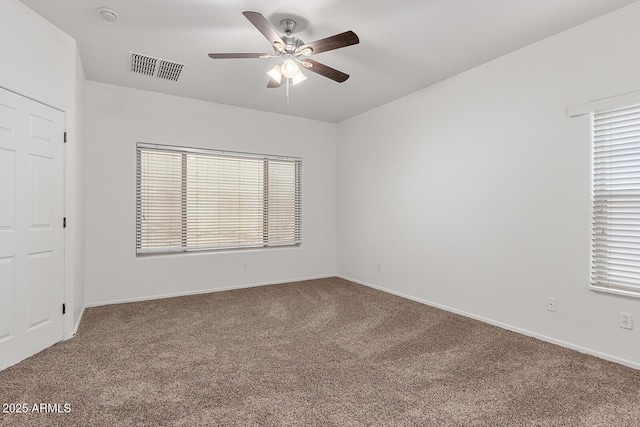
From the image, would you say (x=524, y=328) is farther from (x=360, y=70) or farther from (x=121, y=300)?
(x=121, y=300)

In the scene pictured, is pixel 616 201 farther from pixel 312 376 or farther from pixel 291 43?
pixel 291 43

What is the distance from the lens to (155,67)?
3.79 meters

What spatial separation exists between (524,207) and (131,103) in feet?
16.1

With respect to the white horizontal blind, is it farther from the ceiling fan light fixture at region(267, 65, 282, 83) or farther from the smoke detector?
the smoke detector

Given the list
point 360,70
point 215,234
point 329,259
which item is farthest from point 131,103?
point 329,259

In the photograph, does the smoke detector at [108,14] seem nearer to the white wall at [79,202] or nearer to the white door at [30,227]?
the white wall at [79,202]

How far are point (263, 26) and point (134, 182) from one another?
3100 millimetres

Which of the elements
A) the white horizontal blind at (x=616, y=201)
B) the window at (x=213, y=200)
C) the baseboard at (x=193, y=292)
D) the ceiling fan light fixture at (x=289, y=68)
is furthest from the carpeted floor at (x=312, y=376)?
the ceiling fan light fixture at (x=289, y=68)

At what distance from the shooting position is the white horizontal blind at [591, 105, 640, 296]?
2641 millimetres

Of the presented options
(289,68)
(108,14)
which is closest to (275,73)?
(289,68)

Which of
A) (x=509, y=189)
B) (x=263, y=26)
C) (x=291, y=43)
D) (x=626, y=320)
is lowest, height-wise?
(x=626, y=320)

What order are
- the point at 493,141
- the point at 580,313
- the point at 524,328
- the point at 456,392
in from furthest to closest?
the point at 493,141 → the point at 524,328 → the point at 580,313 → the point at 456,392

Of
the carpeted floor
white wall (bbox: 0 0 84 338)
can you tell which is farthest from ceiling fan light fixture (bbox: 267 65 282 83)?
the carpeted floor

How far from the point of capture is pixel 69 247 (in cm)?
312
